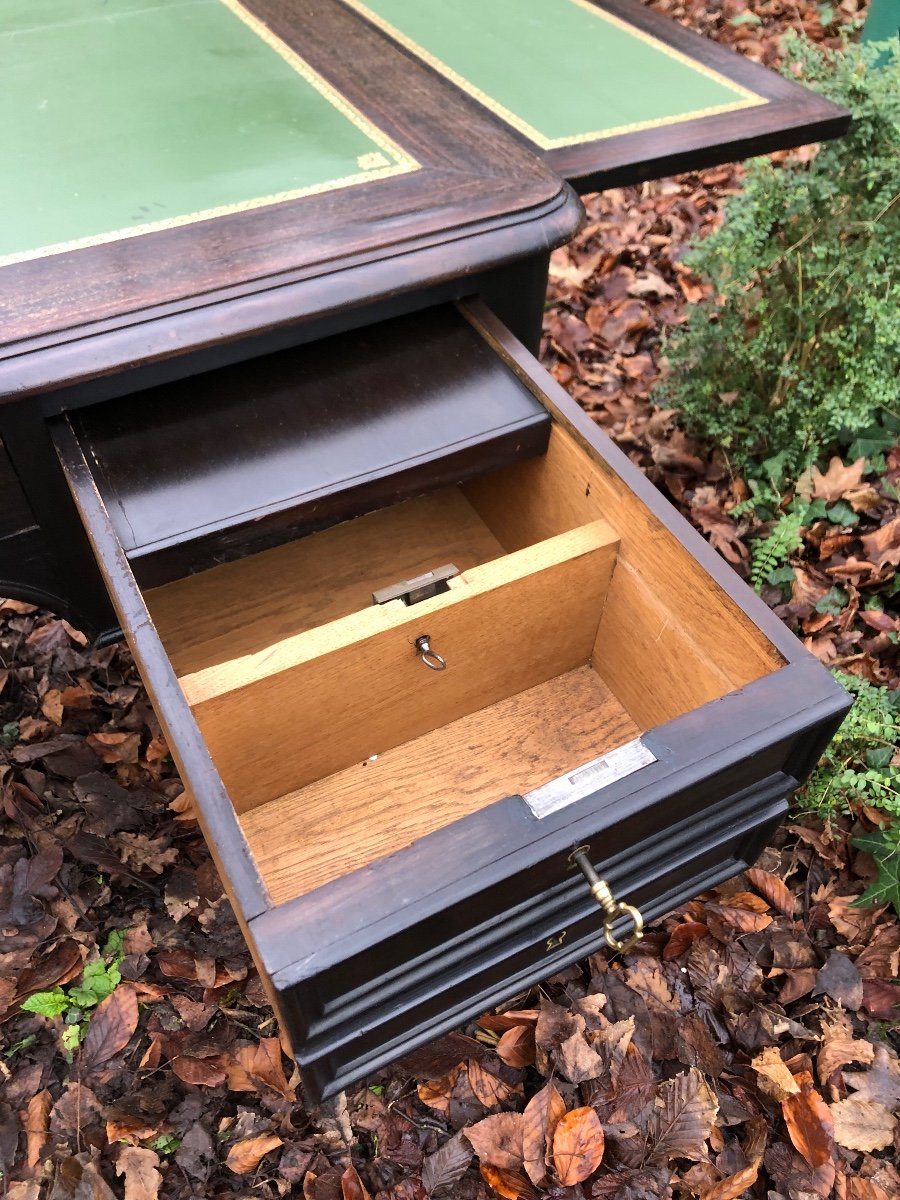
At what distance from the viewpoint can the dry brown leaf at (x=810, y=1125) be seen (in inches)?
47.9

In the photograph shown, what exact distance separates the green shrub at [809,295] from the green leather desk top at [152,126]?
2.82 feet

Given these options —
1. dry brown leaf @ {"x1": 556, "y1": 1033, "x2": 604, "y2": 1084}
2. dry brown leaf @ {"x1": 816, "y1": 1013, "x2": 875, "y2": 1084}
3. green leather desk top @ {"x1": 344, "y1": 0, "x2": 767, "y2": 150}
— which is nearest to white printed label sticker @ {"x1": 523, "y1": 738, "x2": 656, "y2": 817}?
dry brown leaf @ {"x1": 556, "y1": 1033, "x2": 604, "y2": 1084}

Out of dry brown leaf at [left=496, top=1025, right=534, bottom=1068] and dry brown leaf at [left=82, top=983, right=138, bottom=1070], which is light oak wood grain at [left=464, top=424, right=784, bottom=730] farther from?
dry brown leaf at [left=82, top=983, right=138, bottom=1070]

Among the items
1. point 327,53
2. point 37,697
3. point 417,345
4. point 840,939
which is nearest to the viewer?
point 417,345

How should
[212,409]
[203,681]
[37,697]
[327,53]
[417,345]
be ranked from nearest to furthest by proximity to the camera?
[203,681] → [212,409] → [417,345] → [327,53] → [37,697]

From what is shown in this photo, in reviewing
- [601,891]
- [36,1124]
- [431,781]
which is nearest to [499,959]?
[601,891]

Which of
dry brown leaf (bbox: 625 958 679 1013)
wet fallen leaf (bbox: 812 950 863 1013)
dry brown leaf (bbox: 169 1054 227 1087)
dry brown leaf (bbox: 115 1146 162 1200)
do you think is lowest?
dry brown leaf (bbox: 115 1146 162 1200)

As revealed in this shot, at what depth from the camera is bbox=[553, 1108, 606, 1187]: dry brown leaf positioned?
1194 mm

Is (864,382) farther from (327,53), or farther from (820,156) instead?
(327,53)

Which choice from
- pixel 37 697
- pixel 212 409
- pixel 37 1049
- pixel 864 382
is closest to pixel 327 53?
pixel 212 409

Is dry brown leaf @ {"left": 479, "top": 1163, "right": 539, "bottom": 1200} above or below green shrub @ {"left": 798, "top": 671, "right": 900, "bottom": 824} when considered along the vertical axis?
below

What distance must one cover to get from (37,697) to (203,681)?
1.00 m

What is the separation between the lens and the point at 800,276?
1755 millimetres

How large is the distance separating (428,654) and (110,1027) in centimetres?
83
